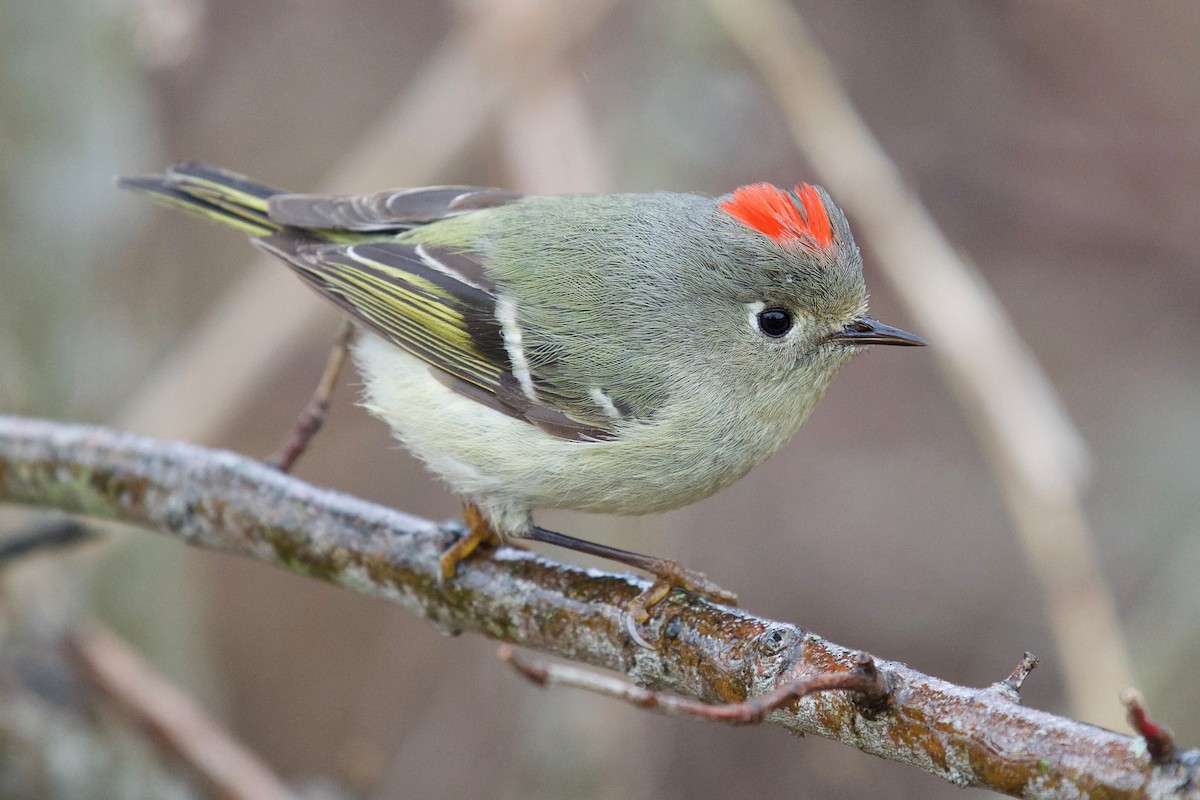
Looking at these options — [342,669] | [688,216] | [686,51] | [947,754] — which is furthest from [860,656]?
[342,669]

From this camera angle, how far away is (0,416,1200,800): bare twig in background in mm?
1524

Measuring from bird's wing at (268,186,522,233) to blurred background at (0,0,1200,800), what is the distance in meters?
0.57

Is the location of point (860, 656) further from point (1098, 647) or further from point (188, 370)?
point (188, 370)

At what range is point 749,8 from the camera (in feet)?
12.2

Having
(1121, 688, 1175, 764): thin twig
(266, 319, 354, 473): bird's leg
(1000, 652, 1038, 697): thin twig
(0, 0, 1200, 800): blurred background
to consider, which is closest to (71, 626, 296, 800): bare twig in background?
(0, 0, 1200, 800): blurred background

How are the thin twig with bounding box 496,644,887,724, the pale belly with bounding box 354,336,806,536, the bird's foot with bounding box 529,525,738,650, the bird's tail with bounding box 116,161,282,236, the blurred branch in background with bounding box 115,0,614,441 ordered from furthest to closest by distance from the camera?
the blurred branch in background with bounding box 115,0,614,441 < the bird's tail with bounding box 116,161,282,236 < the pale belly with bounding box 354,336,806,536 < the bird's foot with bounding box 529,525,738,650 < the thin twig with bounding box 496,644,887,724

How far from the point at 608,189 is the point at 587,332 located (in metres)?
1.53

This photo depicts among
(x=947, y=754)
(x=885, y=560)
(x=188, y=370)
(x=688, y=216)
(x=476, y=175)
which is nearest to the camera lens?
(x=947, y=754)

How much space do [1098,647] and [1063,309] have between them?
12.0ft

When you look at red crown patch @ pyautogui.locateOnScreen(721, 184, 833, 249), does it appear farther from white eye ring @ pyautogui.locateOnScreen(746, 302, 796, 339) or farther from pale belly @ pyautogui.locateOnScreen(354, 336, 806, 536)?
pale belly @ pyautogui.locateOnScreen(354, 336, 806, 536)

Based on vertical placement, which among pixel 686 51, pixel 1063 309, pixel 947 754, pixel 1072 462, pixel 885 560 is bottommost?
pixel 947 754

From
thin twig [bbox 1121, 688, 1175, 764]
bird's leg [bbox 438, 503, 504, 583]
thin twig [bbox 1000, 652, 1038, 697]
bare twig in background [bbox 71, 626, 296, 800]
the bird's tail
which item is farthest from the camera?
the bird's tail

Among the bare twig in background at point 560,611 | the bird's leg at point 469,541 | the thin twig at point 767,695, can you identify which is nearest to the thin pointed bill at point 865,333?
the bare twig in background at point 560,611

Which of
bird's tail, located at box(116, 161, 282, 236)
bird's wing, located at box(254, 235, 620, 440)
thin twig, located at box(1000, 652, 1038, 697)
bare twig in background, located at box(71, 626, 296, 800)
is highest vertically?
bird's tail, located at box(116, 161, 282, 236)
